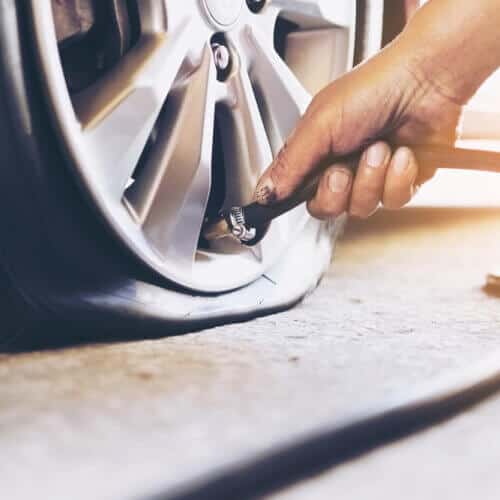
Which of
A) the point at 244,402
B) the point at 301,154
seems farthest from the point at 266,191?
the point at 244,402

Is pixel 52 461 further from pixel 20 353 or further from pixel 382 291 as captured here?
pixel 382 291

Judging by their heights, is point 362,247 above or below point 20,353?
below

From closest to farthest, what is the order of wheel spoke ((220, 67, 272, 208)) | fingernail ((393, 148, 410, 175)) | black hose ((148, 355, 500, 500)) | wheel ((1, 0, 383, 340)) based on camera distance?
black hose ((148, 355, 500, 500)) → wheel ((1, 0, 383, 340)) → fingernail ((393, 148, 410, 175)) → wheel spoke ((220, 67, 272, 208))

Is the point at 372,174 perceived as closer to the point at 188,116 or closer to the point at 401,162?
the point at 401,162

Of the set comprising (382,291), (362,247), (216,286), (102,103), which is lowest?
(362,247)

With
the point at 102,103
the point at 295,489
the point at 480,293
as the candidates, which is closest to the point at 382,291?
the point at 480,293

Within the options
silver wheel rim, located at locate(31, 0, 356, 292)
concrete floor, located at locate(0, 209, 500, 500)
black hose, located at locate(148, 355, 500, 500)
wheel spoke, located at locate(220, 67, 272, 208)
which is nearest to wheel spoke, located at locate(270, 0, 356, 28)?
silver wheel rim, located at locate(31, 0, 356, 292)

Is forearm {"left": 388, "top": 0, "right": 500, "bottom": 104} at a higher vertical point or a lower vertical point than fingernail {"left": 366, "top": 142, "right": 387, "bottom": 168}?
higher

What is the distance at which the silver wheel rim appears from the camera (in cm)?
76

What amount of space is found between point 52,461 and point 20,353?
25 centimetres

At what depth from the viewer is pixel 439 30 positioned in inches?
31.5

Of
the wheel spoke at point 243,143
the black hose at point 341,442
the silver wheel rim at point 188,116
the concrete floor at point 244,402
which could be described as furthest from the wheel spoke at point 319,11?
the black hose at point 341,442

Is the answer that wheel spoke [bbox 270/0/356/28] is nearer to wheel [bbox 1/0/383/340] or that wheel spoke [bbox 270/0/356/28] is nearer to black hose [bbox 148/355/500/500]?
wheel [bbox 1/0/383/340]

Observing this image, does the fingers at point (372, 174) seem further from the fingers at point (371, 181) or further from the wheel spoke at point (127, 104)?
the wheel spoke at point (127, 104)
